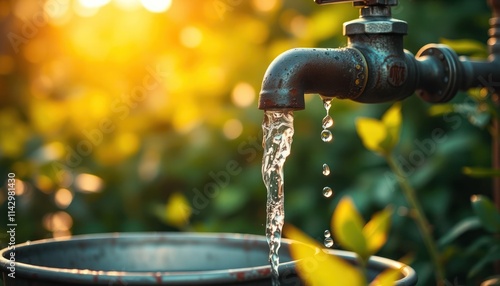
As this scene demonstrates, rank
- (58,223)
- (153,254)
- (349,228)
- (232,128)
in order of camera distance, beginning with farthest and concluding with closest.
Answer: (58,223)
(232,128)
(153,254)
(349,228)

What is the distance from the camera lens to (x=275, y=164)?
117 centimetres

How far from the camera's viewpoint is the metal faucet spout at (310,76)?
1.04 metres

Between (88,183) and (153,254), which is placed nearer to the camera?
(153,254)

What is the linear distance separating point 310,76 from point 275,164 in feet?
0.49

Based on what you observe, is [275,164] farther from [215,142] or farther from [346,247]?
[215,142]

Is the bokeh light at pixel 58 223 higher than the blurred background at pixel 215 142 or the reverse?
the reverse

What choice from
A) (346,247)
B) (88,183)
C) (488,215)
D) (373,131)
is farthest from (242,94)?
(346,247)

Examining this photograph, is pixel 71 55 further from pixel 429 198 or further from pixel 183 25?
pixel 429 198

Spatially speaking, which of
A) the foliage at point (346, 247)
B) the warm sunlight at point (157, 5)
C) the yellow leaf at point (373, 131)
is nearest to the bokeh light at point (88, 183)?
the warm sunlight at point (157, 5)

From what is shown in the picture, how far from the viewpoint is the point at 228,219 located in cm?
234

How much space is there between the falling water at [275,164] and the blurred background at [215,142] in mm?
590

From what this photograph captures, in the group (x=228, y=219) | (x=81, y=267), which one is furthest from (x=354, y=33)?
(x=228, y=219)

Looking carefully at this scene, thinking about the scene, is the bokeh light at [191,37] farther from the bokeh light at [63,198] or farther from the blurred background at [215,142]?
the bokeh light at [63,198]

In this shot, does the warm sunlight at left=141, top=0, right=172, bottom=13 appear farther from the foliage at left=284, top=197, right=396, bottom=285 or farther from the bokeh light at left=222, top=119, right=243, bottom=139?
the foliage at left=284, top=197, right=396, bottom=285
